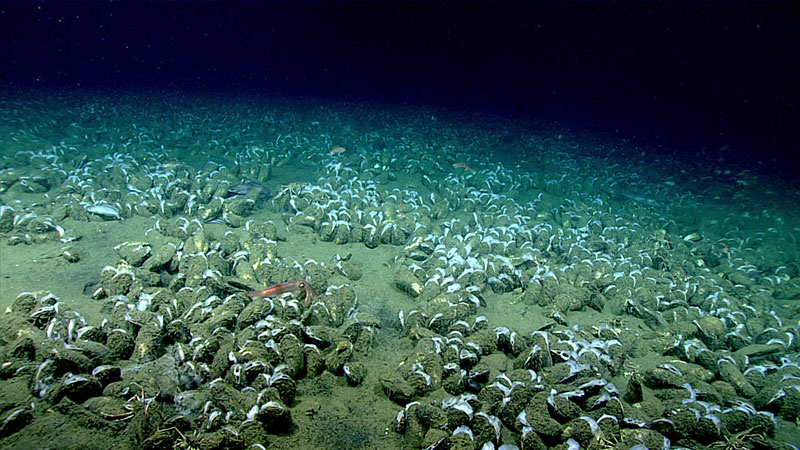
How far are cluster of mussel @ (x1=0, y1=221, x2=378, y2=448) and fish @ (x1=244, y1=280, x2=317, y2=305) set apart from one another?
81mm

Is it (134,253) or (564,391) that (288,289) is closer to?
(134,253)

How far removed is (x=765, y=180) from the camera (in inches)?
541

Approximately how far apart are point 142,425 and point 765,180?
60.6 feet

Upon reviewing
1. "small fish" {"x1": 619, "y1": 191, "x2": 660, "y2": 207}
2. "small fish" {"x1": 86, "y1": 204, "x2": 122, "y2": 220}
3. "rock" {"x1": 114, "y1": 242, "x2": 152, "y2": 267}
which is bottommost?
"small fish" {"x1": 86, "y1": 204, "x2": 122, "y2": 220}

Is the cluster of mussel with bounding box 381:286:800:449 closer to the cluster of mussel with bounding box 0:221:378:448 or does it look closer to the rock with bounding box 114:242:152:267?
the cluster of mussel with bounding box 0:221:378:448

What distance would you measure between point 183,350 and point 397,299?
2105 millimetres

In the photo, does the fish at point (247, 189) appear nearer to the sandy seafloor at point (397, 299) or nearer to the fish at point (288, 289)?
the sandy seafloor at point (397, 299)

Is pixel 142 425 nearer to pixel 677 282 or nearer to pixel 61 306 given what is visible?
pixel 61 306

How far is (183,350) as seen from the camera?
279 centimetres

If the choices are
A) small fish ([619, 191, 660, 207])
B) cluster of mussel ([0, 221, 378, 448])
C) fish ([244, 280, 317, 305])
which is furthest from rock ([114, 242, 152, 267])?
small fish ([619, 191, 660, 207])

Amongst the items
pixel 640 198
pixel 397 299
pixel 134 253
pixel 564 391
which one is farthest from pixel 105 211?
pixel 640 198

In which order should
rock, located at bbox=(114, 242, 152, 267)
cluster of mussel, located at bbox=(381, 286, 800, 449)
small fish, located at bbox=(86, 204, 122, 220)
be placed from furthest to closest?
small fish, located at bbox=(86, 204, 122, 220), rock, located at bbox=(114, 242, 152, 267), cluster of mussel, located at bbox=(381, 286, 800, 449)

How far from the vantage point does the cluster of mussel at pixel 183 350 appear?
7.42 ft

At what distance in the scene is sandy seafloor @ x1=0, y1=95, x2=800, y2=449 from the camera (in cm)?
243
